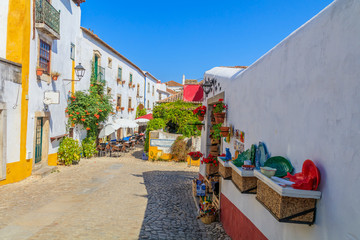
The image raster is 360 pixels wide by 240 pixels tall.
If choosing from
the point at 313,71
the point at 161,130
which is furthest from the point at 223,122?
the point at 161,130

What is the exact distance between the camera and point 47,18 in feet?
34.6

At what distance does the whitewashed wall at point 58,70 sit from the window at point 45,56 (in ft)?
0.95

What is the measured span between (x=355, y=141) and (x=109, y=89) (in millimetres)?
19439

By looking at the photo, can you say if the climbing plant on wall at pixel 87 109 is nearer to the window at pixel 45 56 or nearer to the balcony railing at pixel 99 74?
the balcony railing at pixel 99 74

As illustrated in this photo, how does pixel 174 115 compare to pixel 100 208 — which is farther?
pixel 174 115

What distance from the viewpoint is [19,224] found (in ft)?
18.1

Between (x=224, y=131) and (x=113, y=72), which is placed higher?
(x=113, y=72)

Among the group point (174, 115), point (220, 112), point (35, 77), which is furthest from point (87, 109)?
point (220, 112)

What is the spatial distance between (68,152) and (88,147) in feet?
8.33

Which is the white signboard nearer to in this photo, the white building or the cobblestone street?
the white building

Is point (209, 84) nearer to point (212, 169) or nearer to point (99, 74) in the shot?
point (212, 169)

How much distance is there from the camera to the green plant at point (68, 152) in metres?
12.6

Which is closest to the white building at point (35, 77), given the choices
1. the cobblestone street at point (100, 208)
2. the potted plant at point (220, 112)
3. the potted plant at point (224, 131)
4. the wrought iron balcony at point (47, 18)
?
the wrought iron balcony at point (47, 18)

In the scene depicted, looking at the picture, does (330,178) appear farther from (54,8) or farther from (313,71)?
(54,8)
